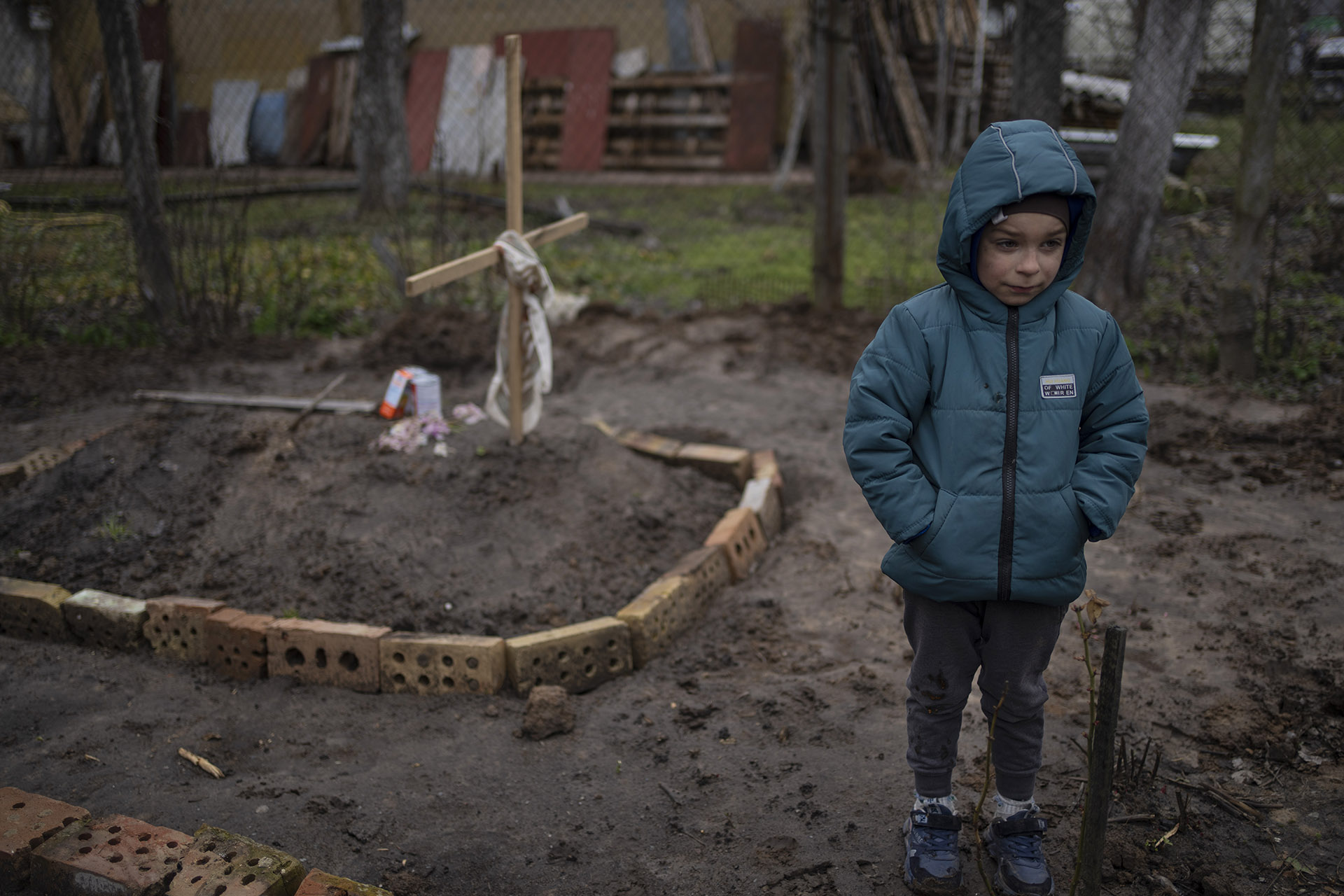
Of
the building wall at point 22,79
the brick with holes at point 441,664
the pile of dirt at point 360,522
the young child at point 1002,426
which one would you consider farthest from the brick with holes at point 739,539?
the building wall at point 22,79

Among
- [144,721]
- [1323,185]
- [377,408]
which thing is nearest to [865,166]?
[1323,185]

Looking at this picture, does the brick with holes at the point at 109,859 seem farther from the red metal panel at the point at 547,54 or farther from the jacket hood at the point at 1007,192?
the red metal panel at the point at 547,54

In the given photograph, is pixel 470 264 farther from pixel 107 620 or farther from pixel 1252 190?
pixel 1252 190

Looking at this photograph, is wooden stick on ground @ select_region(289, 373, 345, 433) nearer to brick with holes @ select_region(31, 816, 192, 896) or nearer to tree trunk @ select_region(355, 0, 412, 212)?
brick with holes @ select_region(31, 816, 192, 896)

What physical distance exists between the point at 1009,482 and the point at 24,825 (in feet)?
7.74

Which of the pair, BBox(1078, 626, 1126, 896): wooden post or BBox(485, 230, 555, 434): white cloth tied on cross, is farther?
BBox(485, 230, 555, 434): white cloth tied on cross

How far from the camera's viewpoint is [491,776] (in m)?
2.72

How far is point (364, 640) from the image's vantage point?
3.16m

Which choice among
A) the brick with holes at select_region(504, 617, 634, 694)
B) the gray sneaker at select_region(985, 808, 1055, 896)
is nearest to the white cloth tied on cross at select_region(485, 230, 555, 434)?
the brick with holes at select_region(504, 617, 634, 694)

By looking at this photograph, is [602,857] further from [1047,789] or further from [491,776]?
[1047,789]

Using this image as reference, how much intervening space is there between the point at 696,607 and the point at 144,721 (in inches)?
73.8

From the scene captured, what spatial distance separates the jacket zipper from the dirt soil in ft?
2.54

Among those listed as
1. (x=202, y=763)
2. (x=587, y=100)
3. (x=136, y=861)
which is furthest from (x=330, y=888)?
(x=587, y=100)

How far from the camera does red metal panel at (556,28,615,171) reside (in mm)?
14586
